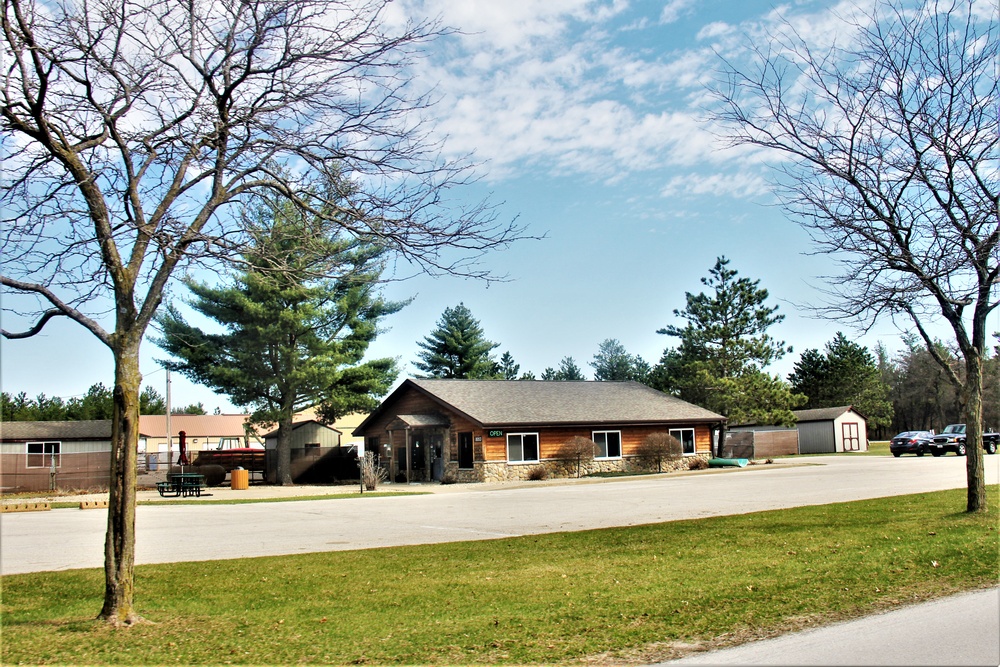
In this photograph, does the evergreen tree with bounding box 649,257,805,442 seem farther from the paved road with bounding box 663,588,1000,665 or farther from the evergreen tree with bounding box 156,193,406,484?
the paved road with bounding box 663,588,1000,665

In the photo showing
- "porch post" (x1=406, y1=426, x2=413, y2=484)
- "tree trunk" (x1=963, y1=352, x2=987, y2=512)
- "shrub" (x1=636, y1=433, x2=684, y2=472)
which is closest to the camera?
"tree trunk" (x1=963, y1=352, x2=987, y2=512)

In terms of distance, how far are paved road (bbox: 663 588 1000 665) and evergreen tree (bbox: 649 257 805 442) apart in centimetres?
4282

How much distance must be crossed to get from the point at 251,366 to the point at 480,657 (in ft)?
115

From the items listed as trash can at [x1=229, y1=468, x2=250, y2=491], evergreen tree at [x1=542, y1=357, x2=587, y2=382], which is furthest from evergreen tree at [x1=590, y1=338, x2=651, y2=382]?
trash can at [x1=229, y1=468, x2=250, y2=491]

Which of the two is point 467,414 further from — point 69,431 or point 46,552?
point 46,552

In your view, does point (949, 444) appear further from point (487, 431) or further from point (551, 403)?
point (487, 431)

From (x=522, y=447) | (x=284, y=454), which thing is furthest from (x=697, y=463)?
(x=284, y=454)

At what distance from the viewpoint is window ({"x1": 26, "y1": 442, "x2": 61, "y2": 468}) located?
3478 centimetres

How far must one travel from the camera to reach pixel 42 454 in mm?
35500

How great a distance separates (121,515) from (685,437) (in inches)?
1498

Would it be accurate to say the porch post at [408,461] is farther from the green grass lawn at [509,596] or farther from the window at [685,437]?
the green grass lawn at [509,596]

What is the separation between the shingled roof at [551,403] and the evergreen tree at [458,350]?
2188 centimetres

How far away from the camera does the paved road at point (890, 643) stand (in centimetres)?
612

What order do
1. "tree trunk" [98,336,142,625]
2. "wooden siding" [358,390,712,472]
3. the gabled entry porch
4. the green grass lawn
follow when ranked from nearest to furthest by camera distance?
the green grass lawn
"tree trunk" [98,336,142,625]
"wooden siding" [358,390,712,472]
the gabled entry porch
